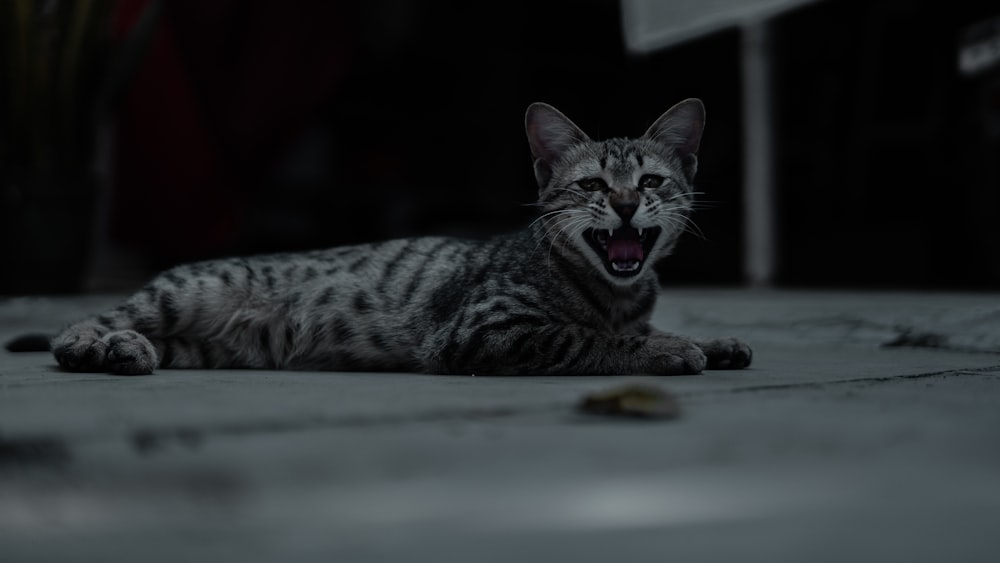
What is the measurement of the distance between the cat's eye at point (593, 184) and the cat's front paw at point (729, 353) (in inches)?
22.0

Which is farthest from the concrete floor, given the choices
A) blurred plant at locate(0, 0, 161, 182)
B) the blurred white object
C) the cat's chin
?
blurred plant at locate(0, 0, 161, 182)

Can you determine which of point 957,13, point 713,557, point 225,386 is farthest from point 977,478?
point 957,13

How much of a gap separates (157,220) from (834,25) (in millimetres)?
5232

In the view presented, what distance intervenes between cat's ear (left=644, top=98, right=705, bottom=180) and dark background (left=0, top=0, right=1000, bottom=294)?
3359mm

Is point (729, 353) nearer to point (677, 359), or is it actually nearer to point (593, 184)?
point (677, 359)

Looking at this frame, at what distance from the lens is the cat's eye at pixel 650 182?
2945mm

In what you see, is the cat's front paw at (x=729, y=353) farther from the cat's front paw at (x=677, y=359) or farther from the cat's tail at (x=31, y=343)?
the cat's tail at (x=31, y=343)

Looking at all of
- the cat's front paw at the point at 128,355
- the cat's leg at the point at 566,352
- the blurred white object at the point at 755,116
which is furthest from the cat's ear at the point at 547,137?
the blurred white object at the point at 755,116

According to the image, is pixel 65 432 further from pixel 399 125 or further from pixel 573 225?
pixel 399 125

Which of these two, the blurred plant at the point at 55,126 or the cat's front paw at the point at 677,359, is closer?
the cat's front paw at the point at 677,359

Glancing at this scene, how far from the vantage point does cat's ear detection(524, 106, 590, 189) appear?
313cm

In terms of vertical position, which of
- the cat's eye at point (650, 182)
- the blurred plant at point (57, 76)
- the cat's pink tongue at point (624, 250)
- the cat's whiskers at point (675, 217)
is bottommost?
the cat's pink tongue at point (624, 250)

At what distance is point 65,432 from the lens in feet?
4.74

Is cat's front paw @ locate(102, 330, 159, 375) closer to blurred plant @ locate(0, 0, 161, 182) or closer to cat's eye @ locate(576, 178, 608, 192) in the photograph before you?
cat's eye @ locate(576, 178, 608, 192)
